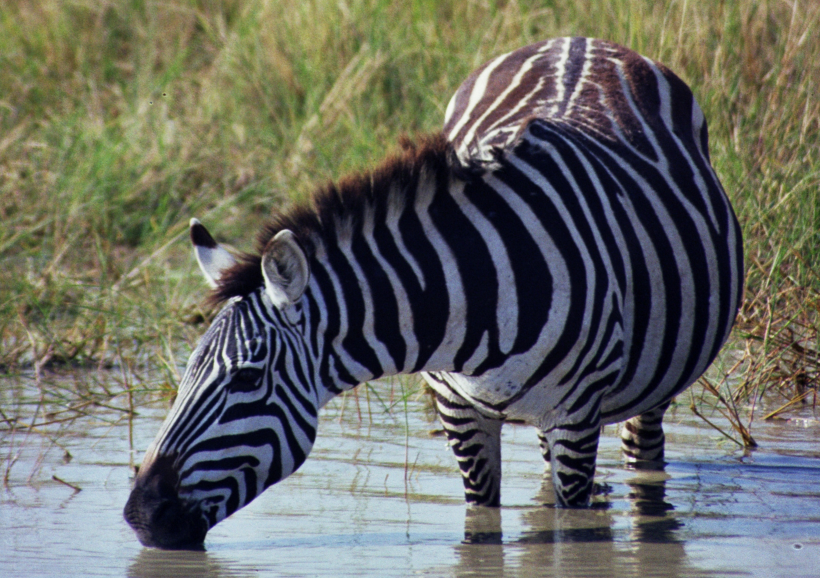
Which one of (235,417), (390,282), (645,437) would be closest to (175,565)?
(235,417)

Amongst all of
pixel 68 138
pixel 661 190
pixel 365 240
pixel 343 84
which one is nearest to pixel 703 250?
pixel 661 190

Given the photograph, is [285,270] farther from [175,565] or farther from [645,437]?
[645,437]

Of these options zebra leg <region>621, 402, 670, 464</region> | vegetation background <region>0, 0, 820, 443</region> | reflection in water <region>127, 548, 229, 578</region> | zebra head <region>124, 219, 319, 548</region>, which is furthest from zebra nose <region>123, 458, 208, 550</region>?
zebra leg <region>621, 402, 670, 464</region>

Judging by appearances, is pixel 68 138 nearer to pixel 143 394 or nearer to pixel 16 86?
pixel 16 86

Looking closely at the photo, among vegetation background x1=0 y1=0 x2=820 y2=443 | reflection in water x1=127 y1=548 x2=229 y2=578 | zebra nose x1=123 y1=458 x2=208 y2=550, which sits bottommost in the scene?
reflection in water x1=127 y1=548 x2=229 y2=578

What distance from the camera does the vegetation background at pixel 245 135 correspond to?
5.64m

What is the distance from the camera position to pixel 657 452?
4.90 m

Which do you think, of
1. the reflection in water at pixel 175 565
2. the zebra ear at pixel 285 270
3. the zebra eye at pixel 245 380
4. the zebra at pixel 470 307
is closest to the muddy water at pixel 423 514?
the reflection in water at pixel 175 565

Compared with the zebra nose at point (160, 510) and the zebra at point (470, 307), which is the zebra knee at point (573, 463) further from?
the zebra nose at point (160, 510)

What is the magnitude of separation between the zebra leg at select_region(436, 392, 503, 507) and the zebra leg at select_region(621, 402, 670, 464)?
905 millimetres

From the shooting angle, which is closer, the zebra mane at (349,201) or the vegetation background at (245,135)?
the zebra mane at (349,201)

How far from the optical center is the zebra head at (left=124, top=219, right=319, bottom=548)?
3275mm

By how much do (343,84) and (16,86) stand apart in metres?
2.79

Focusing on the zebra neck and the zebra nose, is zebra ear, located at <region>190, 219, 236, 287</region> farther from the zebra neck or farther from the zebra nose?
the zebra nose
